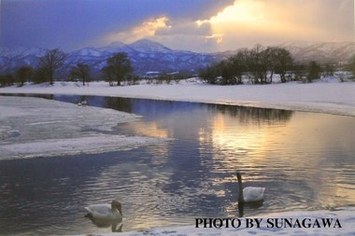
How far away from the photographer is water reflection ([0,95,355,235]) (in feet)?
25.8

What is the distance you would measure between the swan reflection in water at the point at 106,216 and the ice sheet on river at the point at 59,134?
5.94 meters

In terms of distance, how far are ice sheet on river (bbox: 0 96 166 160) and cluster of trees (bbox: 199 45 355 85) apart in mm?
4068

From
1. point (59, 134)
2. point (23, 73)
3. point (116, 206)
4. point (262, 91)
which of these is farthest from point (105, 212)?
point (262, 91)

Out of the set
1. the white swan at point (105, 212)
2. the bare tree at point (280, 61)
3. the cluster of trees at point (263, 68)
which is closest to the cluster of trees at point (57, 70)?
the cluster of trees at point (263, 68)

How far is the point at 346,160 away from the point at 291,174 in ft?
6.42

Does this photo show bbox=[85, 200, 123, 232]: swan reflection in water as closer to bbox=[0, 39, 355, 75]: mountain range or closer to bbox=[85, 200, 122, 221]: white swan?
bbox=[85, 200, 122, 221]: white swan

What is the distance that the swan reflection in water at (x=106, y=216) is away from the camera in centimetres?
729

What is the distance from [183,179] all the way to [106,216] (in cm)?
278

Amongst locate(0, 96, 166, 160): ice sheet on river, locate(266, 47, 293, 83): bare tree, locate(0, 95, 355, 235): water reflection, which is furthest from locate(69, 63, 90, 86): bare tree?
locate(266, 47, 293, 83): bare tree

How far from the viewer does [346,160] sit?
11.2m

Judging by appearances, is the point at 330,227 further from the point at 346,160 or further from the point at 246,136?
the point at 246,136

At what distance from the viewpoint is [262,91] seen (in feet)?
55.6

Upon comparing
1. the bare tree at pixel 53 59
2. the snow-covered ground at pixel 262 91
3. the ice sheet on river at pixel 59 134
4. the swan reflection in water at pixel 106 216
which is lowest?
the swan reflection in water at pixel 106 216

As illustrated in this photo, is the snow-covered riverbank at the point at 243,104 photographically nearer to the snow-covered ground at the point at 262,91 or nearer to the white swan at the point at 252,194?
the snow-covered ground at the point at 262,91
